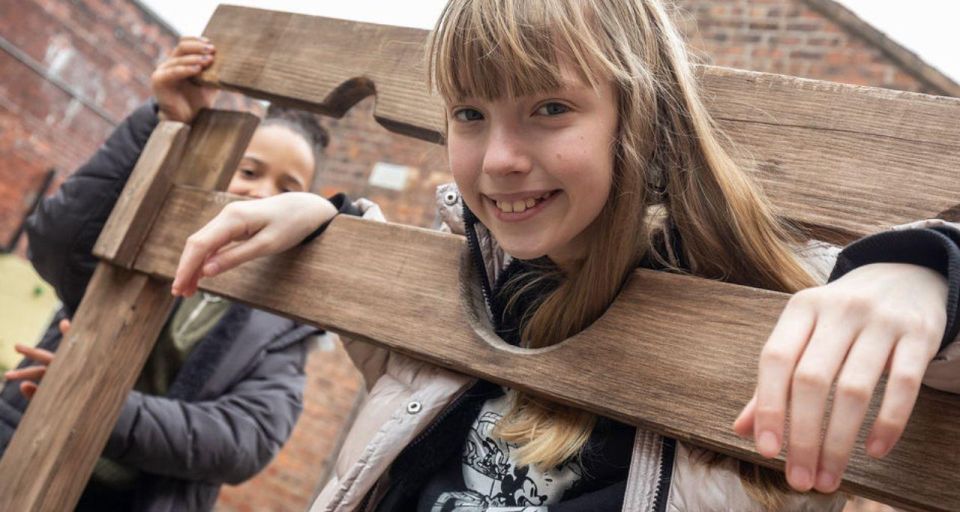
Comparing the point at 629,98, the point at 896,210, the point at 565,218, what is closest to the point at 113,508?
the point at 565,218

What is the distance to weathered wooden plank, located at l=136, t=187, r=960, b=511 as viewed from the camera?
72 cm

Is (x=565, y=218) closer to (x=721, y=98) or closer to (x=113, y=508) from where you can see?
(x=721, y=98)

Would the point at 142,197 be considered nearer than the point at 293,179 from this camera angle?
Yes

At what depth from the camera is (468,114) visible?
96 centimetres

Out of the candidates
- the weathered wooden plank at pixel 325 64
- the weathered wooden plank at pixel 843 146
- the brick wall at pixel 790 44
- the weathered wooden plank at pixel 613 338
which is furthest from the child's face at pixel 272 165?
the brick wall at pixel 790 44

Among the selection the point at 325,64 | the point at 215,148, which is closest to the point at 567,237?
the point at 325,64

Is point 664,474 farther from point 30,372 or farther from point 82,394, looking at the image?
point 30,372

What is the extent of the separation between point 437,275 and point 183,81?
790mm

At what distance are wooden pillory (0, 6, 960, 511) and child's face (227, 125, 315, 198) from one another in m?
0.40

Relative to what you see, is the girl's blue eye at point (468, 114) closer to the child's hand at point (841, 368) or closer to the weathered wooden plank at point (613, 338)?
the weathered wooden plank at point (613, 338)

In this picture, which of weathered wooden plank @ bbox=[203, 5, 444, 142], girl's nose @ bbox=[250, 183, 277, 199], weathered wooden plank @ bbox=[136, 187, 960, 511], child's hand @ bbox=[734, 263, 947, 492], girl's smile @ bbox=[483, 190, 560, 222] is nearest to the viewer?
child's hand @ bbox=[734, 263, 947, 492]

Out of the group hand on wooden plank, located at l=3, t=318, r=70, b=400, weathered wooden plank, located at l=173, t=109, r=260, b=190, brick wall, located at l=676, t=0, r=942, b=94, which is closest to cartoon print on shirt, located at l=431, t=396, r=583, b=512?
weathered wooden plank, located at l=173, t=109, r=260, b=190

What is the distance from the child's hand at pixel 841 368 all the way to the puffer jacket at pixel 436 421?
0.08 meters

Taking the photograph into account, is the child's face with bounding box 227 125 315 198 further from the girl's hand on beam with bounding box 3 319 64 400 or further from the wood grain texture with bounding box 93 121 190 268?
the girl's hand on beam with bounding box 3 319 64 400
